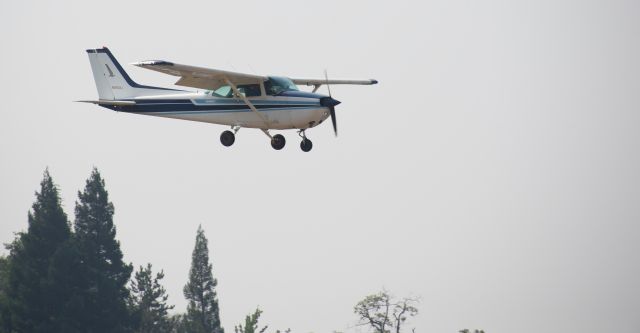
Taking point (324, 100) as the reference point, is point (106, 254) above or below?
above

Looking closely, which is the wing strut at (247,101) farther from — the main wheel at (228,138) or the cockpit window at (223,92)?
the main wheel at (228,138)

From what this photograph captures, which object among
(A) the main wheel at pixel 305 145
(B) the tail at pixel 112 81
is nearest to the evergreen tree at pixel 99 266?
(B) the tail at pixel 112 81

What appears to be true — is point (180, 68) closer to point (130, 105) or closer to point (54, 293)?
point (130, 105)

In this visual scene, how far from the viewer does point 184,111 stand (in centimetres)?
4369

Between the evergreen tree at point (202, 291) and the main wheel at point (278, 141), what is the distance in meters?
34.3

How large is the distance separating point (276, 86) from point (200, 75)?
237cm

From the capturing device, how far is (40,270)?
7675 centimetres

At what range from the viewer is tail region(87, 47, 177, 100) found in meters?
45.5

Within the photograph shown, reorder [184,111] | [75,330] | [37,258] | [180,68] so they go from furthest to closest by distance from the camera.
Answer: [37,258] < [75,330] < [184,111] < [180,68]

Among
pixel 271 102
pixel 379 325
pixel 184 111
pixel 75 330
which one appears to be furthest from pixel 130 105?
pixel 379 325

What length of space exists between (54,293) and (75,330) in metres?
2.86

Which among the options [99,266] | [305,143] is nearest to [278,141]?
[305,143]

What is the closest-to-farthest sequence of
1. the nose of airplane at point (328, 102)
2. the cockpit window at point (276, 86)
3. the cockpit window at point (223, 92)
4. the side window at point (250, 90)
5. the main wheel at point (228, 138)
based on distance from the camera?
the nose of airplane at point (328, 102), the cockpit window at point (276, 86), the side window at point (250, 90), the cockpit window at point (223, 92), the main wheel at point (228, 138)

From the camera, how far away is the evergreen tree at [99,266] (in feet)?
244
